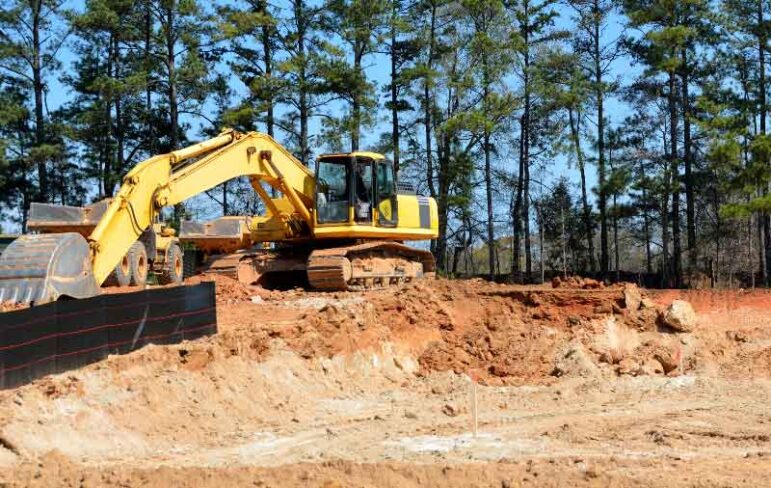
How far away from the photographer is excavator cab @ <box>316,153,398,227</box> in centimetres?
1825

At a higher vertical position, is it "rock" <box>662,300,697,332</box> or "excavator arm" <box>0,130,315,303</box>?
"excavator arm" <box>0,130,315,303</box>

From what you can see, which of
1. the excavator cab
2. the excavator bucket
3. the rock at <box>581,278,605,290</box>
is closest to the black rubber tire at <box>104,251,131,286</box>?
the excavator cab

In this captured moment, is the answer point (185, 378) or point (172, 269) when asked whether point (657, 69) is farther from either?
→ point (185, 378)

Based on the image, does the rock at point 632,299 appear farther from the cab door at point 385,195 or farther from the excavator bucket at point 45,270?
the excavator bucket at point 45,270

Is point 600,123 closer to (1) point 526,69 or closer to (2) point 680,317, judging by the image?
(1) point 526,69

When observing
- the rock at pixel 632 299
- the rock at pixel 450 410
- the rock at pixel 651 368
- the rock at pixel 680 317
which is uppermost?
the rock at pixel 632 299

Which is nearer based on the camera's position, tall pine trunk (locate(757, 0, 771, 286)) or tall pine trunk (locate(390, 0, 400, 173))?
tall pine trunk (locate(757, 0, 771, 286))

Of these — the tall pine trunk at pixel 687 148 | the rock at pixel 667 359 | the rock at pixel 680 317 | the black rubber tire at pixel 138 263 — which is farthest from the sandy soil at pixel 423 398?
the tall pine trunk at pixel 687 148

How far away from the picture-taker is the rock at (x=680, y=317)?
1525 cm

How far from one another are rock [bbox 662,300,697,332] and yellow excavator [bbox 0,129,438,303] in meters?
6.13

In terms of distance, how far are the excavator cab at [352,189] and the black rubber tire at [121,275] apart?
395 cm

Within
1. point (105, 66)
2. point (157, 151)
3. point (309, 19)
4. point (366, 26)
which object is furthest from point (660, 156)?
point (105, 66)

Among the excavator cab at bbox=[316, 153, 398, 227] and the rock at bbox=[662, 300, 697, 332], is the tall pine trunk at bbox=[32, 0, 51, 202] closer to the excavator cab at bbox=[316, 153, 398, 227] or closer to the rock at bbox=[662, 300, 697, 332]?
the excavator cab at bbox=[316, 153, 398, 227]

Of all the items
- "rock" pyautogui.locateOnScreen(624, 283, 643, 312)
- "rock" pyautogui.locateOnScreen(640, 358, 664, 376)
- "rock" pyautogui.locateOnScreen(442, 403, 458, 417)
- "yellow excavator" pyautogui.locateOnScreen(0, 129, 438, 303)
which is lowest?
"rock" pyautogui.locateOnScreen(442, 403, 458, 417)
